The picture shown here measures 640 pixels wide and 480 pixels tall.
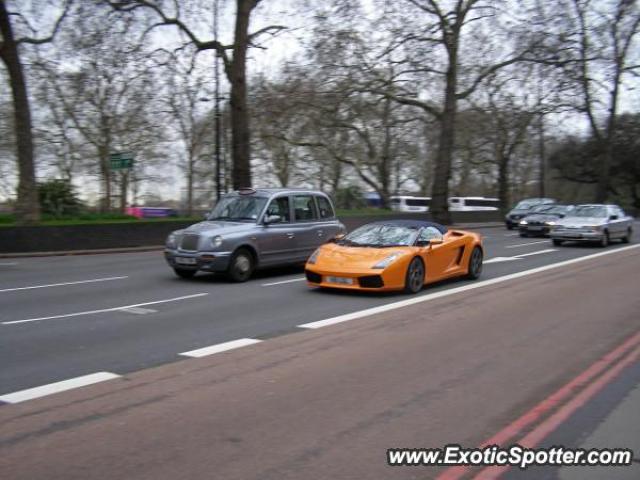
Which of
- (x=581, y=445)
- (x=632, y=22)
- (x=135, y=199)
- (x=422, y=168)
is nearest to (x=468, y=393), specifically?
(x=581, y=445)

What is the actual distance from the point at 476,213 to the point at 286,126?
15.7 metres

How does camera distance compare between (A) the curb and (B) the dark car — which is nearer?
(A) the curb

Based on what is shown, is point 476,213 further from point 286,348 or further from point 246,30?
point 286,348

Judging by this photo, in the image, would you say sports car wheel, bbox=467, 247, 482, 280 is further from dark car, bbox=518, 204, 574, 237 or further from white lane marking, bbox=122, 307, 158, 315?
dark car, bbox=518, 204, 574, 237

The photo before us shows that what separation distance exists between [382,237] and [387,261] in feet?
3.62

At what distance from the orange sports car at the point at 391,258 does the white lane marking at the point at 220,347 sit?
3620 millimetres

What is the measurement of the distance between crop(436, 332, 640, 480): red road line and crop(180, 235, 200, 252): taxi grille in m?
7.78

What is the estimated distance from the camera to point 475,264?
1352 cm

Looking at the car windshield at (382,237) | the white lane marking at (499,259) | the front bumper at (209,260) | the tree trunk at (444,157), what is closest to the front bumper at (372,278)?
the car windshield at (382,237)

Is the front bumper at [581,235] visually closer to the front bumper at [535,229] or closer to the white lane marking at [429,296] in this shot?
the white lane marking at [429,296]

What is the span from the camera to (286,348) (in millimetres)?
7238

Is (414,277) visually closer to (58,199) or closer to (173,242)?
(173,242)

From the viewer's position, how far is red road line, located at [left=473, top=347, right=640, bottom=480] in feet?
13.5

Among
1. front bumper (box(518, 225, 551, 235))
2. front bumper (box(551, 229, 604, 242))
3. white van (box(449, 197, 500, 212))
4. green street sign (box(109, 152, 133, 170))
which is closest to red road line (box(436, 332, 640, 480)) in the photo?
front bumper (box(551, 229, 604, 242))
